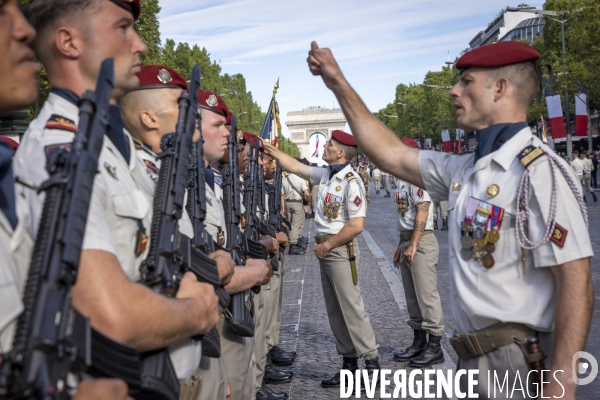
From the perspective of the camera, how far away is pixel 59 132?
2404mm

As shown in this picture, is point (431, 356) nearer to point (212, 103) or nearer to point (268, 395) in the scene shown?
point (268, 395)

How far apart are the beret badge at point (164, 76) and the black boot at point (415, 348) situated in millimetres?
4394

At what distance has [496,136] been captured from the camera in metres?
3.30

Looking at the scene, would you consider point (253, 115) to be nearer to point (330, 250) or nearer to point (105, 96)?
point (330, 250)

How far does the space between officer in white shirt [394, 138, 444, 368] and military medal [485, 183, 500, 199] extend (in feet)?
15.0

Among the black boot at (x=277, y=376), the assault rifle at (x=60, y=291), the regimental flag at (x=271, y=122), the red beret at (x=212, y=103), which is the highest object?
the regimental flag at (x=271, y=122)

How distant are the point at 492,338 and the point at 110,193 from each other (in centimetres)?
154

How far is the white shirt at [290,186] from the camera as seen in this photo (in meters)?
17.9

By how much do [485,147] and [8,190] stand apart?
1997mm

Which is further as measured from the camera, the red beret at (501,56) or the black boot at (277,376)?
the black boot at (277,376)

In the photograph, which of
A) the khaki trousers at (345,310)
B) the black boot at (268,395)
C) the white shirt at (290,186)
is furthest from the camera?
the white shirt at (290,186)

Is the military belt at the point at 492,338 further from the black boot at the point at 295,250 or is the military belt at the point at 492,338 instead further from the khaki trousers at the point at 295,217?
the khaki trousers at the point at 295,217

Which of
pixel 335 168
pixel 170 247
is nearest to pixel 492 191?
pixel 170 247

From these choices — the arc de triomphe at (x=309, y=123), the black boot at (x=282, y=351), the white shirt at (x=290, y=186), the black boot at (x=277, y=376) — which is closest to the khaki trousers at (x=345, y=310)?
the black boot at (x=277, y=376)
